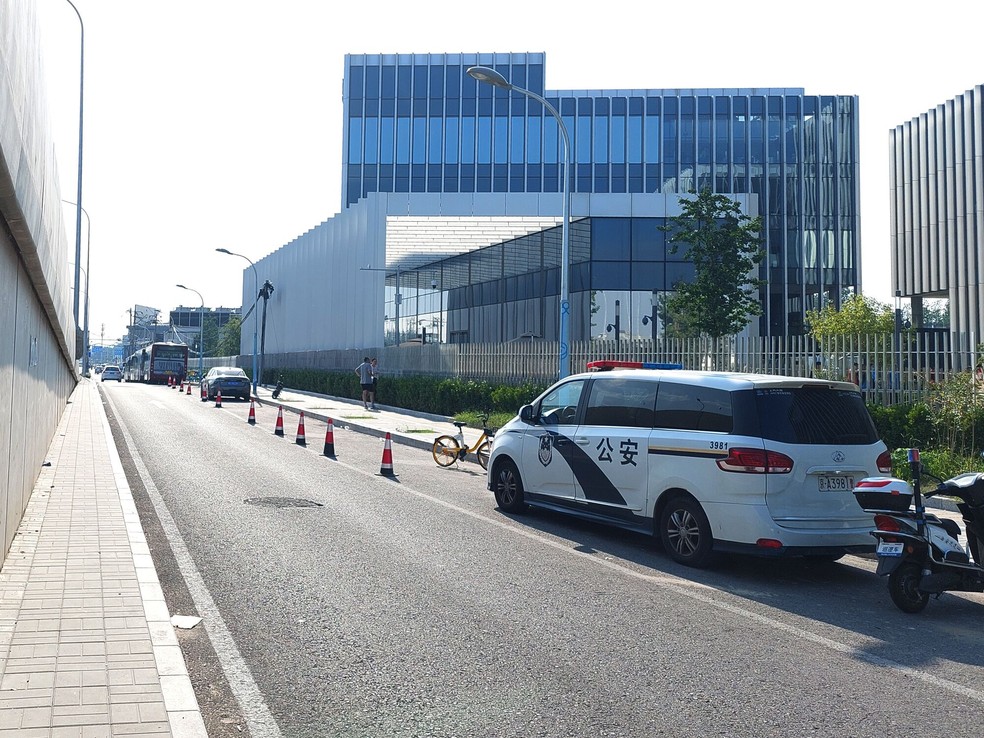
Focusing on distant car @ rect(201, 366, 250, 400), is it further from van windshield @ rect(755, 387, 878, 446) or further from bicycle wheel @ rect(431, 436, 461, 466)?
van windshield @ rect(755, 387, 878, 446)

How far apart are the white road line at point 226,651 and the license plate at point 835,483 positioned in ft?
16.6

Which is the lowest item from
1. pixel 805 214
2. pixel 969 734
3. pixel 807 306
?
pixel 969 734

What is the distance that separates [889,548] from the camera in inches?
285

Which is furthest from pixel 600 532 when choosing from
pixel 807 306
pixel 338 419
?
pixel 807 306

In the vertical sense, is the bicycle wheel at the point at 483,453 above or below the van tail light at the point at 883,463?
below

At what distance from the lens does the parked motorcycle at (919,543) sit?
7148mm

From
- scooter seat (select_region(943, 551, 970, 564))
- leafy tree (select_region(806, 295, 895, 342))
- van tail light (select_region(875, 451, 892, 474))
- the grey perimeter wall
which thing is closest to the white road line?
the grey perimeter wall

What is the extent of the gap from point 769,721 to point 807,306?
196 feet

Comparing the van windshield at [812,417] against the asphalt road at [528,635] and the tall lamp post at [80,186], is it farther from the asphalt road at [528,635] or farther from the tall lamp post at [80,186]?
the tall lamp post at [80,186]

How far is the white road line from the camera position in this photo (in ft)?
15.4

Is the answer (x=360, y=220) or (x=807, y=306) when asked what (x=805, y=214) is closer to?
(x=807, y=306)

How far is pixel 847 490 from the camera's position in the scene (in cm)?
844

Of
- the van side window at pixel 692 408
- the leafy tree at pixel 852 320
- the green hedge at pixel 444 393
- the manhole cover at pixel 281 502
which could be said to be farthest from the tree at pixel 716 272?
the leafy tree at pixel 852 320

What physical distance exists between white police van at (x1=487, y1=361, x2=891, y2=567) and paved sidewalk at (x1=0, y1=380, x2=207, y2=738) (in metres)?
4.52
